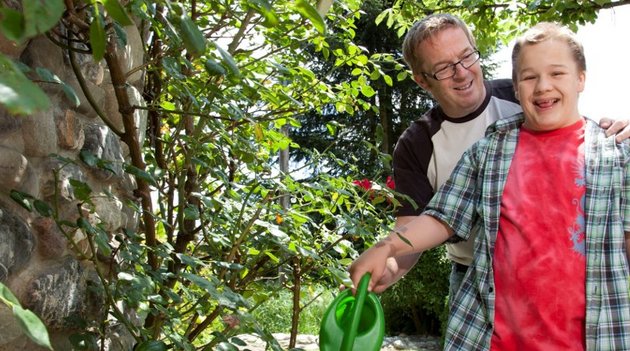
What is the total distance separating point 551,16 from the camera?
146 inches

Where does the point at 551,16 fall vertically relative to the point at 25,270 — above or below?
above

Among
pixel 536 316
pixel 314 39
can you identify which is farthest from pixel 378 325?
pixel 314 39

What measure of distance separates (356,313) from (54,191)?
71cm

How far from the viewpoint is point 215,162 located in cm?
226

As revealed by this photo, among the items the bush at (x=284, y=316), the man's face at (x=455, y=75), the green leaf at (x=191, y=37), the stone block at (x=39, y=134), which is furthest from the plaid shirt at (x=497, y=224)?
the bush at (x=284, y=316)

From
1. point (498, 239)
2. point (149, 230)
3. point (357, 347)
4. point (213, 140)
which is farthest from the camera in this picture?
point (213, 140)

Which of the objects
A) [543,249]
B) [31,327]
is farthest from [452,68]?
[31,327]

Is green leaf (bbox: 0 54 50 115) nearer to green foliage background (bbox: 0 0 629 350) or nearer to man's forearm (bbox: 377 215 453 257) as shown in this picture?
green foliage background (bbox: 0 0 629 350)

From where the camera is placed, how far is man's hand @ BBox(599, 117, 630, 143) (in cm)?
157

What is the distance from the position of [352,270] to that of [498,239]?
1.05 feet

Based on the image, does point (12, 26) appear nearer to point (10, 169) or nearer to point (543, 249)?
point (10, 169)

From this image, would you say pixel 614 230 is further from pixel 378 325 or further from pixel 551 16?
pixel 551 16

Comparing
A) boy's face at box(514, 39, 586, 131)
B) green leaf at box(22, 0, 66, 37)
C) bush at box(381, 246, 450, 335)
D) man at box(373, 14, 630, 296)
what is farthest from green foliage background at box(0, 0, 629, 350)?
bush at box(381, 246, 450, 335)

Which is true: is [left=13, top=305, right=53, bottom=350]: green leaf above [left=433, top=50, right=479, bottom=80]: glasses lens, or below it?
below
